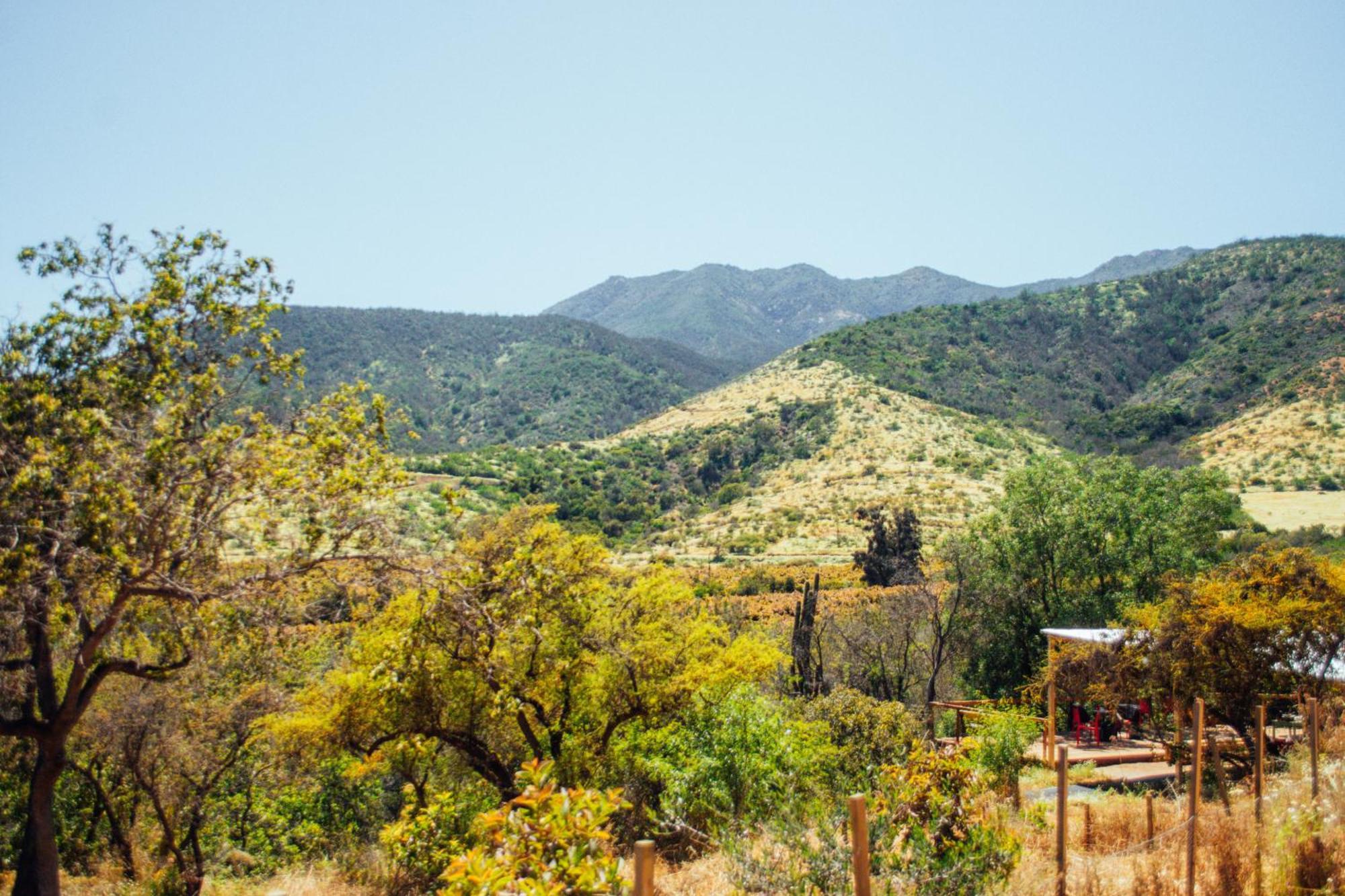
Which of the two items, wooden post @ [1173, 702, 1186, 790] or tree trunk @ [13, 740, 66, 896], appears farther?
wooden post @ [1173, 702, 1186, 790]

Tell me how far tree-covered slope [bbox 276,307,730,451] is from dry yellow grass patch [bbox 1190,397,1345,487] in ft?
225

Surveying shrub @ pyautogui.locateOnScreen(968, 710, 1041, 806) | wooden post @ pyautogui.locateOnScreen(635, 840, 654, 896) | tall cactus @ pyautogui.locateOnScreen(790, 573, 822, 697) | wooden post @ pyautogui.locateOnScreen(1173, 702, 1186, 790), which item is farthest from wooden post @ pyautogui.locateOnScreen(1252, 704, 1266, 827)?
tall cactus @ pyautogui.locateOnScreen(790, 573, 822, 697)

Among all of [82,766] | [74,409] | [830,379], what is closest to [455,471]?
[830,379]

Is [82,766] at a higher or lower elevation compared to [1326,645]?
lower

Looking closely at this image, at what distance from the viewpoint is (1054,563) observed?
2819 centimetres

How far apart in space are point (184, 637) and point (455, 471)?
216ft

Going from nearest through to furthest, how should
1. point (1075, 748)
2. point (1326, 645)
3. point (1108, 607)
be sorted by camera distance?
point (1326, 645) < point (1075, 748) < point (1108, 607)

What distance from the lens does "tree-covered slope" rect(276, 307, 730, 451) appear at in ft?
379

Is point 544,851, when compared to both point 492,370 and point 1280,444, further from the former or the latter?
point 492,370

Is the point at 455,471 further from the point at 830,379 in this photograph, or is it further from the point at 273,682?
the point at 273,682

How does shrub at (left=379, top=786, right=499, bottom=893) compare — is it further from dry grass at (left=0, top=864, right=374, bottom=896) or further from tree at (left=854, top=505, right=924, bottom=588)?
tree at (left=854, top=505, right=924, bottom=588)

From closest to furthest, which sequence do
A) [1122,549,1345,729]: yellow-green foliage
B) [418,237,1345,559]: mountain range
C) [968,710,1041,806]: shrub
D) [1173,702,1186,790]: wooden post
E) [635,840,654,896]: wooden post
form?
[635,840,654,896]: wooden post < [1173,702,1186,790]: wooden post < [968,710,1041,806]: shrub < [1122,549,1345,729]: yellow-green foliage < [418,237,1345,559]: mountain range

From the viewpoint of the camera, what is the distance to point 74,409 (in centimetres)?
909

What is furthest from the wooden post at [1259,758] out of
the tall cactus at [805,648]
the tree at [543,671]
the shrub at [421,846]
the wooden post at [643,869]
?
the tall cactus at [805,648]
